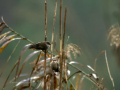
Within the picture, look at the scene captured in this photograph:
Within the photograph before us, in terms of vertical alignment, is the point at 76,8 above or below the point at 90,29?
above

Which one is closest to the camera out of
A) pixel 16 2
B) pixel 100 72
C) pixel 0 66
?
pixel 0 66

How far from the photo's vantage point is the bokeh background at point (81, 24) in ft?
5.39

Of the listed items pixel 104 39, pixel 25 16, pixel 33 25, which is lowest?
pixel 104 39

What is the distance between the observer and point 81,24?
1.85 meters

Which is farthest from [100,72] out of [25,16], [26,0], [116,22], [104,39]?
[26,0]

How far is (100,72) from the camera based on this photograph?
1.82 m

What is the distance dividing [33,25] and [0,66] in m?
0.61

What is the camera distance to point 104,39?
191 centimetres

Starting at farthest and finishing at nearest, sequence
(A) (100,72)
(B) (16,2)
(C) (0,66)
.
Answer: (A) (100,72)
(B) (16,2)
(C) (0,66)

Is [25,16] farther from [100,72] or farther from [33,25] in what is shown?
[100,72]

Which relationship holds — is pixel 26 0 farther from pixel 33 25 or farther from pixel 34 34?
pixel 34 34

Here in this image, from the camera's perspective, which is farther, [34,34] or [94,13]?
[94,13]

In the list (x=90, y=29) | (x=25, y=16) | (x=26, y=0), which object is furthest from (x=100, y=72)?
(x=26, y=0)

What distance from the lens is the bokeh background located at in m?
1.64
